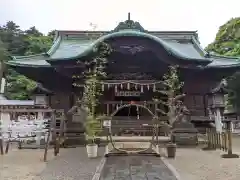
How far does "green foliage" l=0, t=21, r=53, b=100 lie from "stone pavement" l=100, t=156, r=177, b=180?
17.8 metres

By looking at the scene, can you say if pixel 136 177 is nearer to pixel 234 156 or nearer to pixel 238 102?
pixel 234 156

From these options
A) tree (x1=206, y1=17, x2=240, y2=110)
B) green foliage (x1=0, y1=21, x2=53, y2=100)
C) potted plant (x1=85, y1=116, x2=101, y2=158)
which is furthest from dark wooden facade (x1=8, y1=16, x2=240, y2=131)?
green foliage (x1=0, y1=21, x2=53, y2=100)

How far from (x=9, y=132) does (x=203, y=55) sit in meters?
10.2

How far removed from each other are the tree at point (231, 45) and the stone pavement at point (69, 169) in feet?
50.5

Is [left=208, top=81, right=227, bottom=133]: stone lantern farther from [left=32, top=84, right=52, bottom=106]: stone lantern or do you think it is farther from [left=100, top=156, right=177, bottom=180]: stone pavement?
[left=32, top=84, right=52, bottom=106]: stone lantern

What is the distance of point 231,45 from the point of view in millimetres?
23094

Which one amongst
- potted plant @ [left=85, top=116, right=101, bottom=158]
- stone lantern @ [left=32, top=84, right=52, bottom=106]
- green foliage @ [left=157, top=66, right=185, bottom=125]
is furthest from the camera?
stone lantern @ [left=32, top=84, right=52, bottom=106]

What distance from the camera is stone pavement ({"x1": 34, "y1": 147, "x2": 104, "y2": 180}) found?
6234 mm

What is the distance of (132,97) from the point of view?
15.4m

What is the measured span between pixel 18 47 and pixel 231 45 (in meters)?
31.5

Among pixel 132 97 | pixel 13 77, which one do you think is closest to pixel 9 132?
pixel 132 97

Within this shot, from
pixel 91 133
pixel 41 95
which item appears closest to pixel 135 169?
pixel 91 133

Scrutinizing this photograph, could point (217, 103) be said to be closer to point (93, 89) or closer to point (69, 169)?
point (93, 89)

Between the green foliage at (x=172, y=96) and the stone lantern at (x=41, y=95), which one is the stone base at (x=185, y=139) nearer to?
the green foliage at (x=172, y=96)
